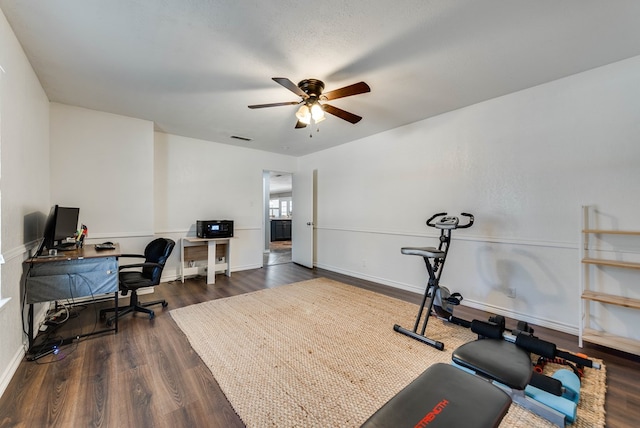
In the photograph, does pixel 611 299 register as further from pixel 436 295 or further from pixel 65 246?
pixel 65 246

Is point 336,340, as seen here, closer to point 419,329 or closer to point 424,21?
point 419,329

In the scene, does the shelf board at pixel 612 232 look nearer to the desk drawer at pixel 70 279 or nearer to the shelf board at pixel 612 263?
the shelf board at pixel 612 263

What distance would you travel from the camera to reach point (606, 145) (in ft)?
7.77

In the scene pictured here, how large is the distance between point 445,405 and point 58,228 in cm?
351

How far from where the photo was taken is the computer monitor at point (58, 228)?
8.29 feet

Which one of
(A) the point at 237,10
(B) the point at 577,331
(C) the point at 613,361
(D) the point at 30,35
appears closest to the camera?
(A) the point at 237,10

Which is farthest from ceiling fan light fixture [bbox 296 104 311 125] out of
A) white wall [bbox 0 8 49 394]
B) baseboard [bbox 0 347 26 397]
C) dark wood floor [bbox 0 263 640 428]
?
baseboard [bbox 0 347 26 397]

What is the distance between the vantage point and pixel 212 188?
4.87 m

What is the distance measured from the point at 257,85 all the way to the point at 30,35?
67.6 inches

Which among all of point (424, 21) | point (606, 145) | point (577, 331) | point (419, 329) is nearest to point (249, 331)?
point (419, 329)

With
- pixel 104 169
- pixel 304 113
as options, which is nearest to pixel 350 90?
pixel 304 113

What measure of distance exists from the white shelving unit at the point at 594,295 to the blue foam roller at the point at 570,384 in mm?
740

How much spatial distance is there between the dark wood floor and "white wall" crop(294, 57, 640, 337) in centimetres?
60

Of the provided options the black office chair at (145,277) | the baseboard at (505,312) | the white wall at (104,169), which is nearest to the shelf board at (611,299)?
the baseboard at (505,312)
